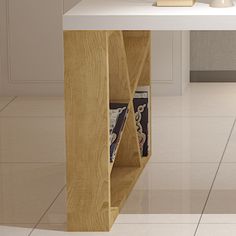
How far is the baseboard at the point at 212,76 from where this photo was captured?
6.71 meters

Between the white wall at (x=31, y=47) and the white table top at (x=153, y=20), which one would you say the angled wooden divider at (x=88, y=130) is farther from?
the white wall at (x=31, y=47)

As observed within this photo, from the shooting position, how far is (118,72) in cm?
405

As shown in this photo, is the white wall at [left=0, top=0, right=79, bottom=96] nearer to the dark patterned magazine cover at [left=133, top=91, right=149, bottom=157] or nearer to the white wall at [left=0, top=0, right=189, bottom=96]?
the white wall at [left=0, top=0, right=189, bottom=96]

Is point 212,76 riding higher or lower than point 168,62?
lower

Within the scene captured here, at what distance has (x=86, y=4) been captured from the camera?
13.1ft

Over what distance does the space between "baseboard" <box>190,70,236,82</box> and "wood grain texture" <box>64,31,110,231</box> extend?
3.10m

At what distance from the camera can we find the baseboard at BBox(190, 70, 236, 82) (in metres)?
6.71

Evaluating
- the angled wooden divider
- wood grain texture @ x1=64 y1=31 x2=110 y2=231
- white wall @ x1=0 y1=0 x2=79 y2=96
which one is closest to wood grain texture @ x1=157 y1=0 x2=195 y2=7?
the angled wooden divider

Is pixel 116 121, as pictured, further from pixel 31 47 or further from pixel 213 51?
pixel 213 51

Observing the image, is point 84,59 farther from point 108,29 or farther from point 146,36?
point 146,36

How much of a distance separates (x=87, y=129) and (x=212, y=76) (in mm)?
A: 3161

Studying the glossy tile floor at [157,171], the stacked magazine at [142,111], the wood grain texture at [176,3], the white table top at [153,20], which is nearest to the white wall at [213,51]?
the glossy tile floor at [157,171]

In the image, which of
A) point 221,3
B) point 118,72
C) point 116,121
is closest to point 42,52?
point 118,72

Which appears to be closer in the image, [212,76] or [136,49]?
[136,49]
